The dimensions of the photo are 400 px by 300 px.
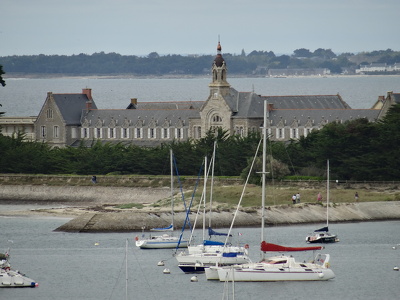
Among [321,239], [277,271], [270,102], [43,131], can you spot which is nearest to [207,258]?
[277,271]

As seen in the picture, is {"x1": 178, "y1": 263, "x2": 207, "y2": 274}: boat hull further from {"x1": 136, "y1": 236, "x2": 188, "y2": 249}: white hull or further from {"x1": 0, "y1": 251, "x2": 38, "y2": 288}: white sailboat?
{"x1": 136, "y1": 236, "x2": 188, "y2": 249}: white hull

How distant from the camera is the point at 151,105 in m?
151

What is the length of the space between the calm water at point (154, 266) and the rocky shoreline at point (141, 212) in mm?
1608

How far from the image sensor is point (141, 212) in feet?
301

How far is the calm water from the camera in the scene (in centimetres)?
6525

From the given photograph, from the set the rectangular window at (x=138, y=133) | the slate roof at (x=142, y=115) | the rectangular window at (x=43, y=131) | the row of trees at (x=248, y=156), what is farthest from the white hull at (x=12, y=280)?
the rectangular window at (x=43, y=131)

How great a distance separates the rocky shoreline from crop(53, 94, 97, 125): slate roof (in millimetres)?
30184

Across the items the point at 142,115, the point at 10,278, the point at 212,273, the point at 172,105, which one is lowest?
the point at 212,273

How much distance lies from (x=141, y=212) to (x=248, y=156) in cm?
2290

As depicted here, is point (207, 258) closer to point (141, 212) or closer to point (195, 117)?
point (141, 212)

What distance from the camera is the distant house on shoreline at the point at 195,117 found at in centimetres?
12988

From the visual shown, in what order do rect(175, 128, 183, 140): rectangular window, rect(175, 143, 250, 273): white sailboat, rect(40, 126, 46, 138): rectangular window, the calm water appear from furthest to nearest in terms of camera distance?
rect(40, 126, 46, 138): rectangular window, rect(175, 128, 183, 140): rectangular window, rect(175, 143, 250, 273): white sailboat, the calm water

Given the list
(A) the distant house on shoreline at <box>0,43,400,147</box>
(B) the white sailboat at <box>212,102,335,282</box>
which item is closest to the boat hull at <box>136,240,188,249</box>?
(B) the white sailboat at <box>212,102,335,282</box>

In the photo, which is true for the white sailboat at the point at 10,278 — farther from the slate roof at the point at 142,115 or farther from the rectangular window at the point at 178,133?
the slate roof at the point at 142,115
